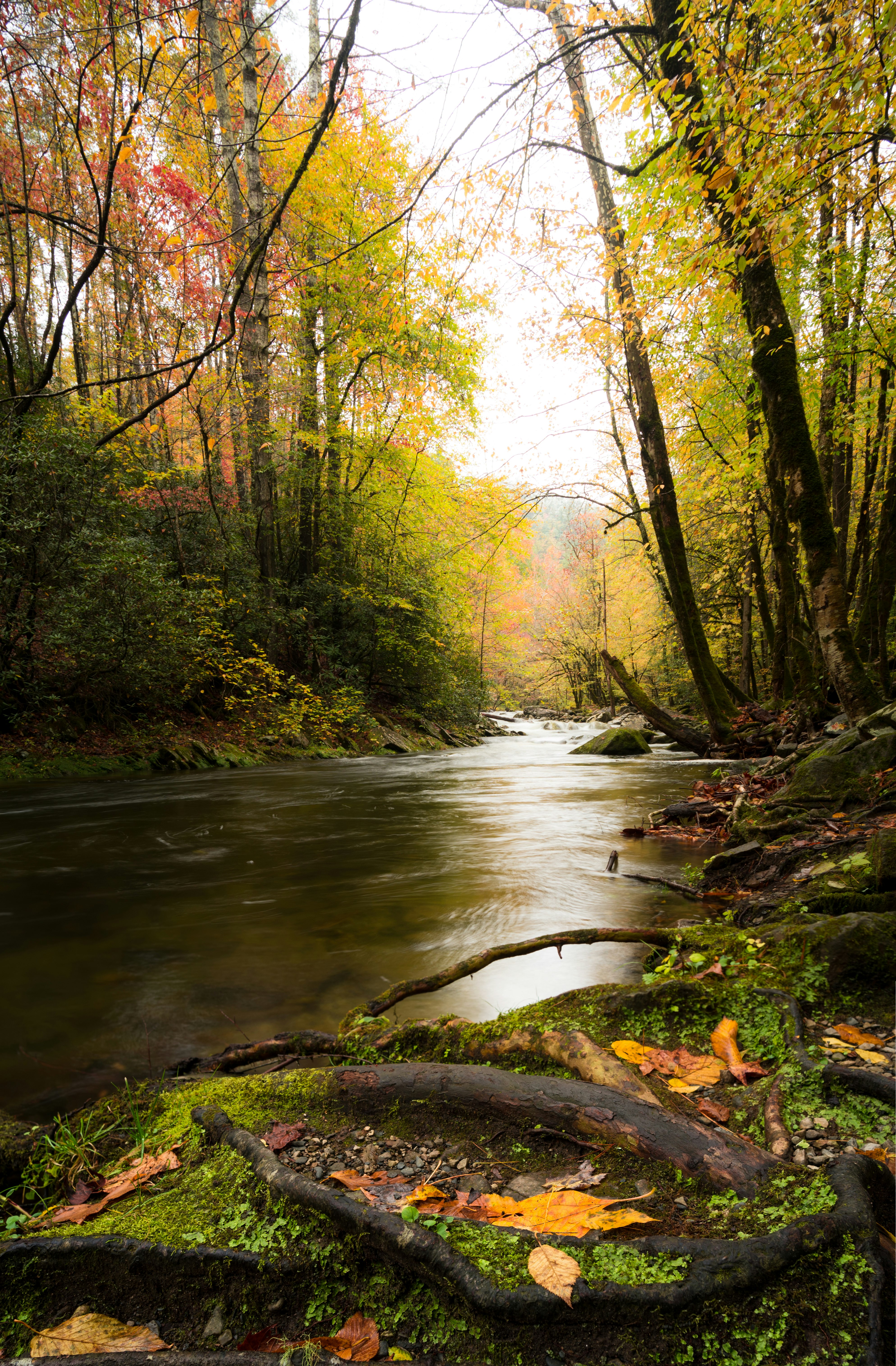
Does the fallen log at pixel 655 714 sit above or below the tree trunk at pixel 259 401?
below

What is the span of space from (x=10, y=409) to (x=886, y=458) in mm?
14212

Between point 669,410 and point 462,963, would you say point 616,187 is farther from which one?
point 462,963

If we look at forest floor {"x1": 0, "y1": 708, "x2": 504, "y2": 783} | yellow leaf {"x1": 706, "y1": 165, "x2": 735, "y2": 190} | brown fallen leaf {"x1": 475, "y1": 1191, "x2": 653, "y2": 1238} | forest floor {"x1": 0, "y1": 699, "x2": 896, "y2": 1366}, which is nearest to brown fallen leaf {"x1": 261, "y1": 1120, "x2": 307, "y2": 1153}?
forest floor {"x1": 0, "y1": 699, "x2": 896, "y2": 1366}

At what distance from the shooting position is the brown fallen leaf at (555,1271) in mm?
1127

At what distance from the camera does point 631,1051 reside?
219 centimetres

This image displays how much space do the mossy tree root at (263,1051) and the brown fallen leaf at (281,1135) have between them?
592 millimetres

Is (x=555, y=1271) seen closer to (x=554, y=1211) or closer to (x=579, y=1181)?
(x=554, y=1211)

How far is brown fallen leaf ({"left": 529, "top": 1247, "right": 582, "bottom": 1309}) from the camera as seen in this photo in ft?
3.70

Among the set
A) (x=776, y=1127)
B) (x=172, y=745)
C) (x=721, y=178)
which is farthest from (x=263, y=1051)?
(x=172, y=745)

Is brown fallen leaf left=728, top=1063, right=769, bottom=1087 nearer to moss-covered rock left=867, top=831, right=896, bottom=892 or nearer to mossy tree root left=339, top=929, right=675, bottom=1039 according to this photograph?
mossy tree root left=339, top=929, right=675, bottom=1039

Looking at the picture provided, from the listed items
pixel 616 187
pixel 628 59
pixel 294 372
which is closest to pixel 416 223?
pixel 628 59

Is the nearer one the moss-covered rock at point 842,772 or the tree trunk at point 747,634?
the moss-covered rock at point 842,772

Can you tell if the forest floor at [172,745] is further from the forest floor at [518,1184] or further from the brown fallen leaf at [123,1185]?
the brown fallen leaf at [123,1185]

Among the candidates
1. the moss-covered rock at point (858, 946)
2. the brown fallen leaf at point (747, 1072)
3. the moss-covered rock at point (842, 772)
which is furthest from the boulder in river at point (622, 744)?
the brown fallen leaf at point (747, 1072)
